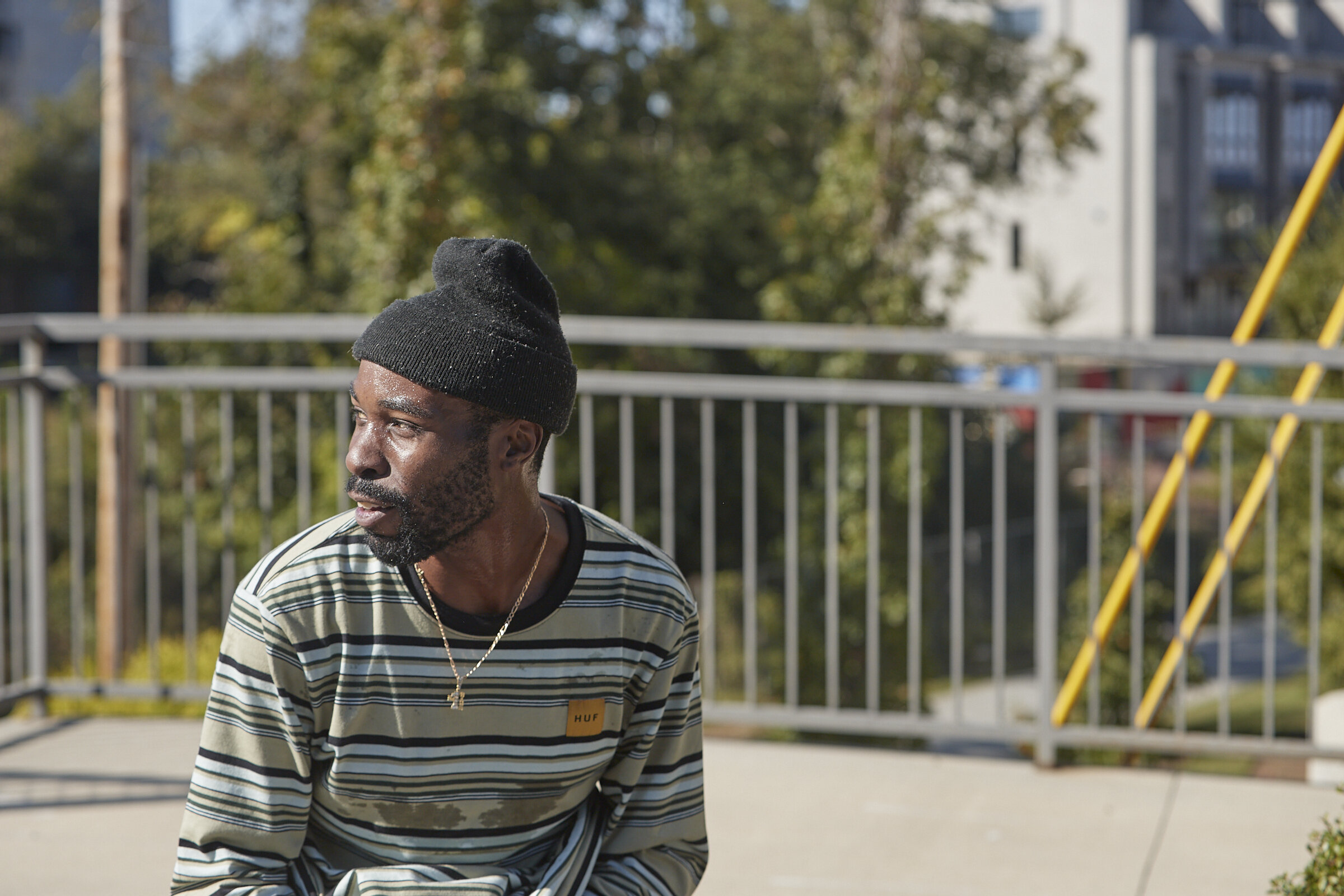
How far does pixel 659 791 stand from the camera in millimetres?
1853

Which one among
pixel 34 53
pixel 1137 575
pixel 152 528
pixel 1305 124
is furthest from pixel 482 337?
pixel 1305 124

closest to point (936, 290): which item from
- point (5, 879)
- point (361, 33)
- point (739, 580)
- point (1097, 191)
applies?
point (739, 580)

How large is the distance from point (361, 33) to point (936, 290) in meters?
7.81

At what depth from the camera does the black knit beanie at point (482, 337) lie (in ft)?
5.22

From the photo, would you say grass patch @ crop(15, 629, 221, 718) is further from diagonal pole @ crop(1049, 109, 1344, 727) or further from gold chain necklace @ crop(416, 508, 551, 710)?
gold chain necklace @ crop(416, 508, 551, 710)

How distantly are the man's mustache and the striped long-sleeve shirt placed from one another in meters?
0.09

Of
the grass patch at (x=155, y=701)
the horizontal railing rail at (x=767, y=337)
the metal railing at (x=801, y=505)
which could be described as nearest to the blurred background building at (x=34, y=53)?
the metal railing at (x=801, y=505)

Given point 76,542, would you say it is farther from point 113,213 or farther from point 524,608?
point 113,213

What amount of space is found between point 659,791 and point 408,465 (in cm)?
58

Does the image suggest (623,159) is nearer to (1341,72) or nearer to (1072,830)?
(1072,830)

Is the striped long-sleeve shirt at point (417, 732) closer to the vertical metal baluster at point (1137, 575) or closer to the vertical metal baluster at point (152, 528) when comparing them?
the vertical metal baluster at point (1137, 575)

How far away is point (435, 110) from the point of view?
534 inches

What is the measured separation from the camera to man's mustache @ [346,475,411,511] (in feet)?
5.33

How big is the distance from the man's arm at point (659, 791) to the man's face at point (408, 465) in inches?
15.1
